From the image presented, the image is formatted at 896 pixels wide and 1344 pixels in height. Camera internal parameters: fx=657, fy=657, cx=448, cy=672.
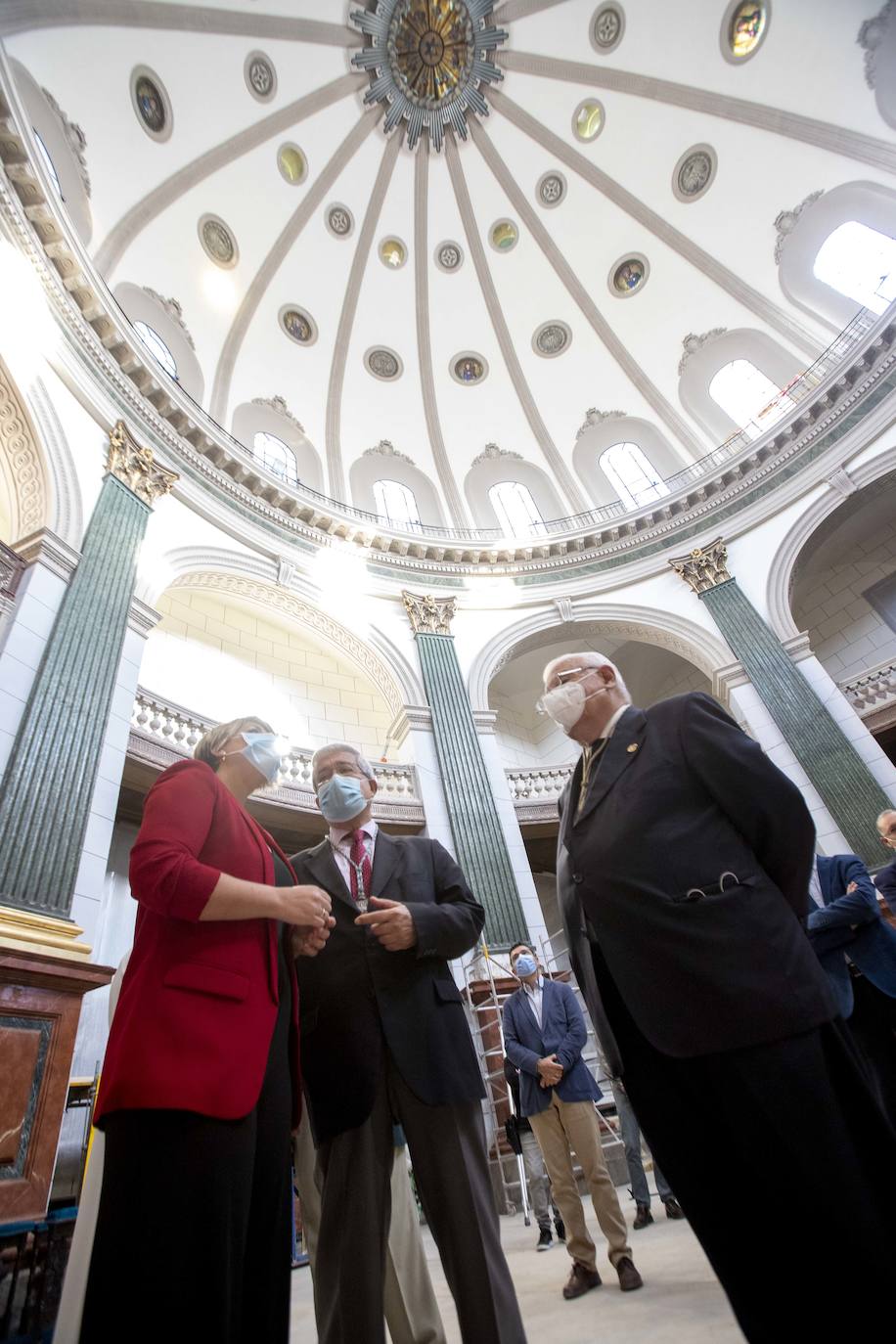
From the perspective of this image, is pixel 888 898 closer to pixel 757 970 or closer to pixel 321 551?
pixel 757 970

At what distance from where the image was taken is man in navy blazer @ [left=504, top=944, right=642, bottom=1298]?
2723mm

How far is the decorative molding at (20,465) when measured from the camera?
771cm

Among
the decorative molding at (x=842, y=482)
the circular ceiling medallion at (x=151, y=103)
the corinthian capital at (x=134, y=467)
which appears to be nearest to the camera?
the corinthian capital at (x=134, y=467)

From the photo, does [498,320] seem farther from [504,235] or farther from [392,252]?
[392,252]

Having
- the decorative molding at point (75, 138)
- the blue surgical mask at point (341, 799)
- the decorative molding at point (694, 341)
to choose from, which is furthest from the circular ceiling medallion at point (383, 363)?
the blue surgical mask at point (341, 799)

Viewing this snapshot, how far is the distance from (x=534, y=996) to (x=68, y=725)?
4.93 metres

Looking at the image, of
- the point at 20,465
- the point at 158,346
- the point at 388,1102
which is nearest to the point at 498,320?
the point at 158,346

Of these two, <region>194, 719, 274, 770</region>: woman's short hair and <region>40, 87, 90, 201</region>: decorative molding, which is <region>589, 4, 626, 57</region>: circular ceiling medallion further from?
<region>194, 719, 274, 770</region>: woman's short hair

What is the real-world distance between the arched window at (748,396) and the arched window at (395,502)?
23.5ft

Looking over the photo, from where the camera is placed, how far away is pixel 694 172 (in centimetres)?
1462

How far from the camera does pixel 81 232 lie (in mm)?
10094

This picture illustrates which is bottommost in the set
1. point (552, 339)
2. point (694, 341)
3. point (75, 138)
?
point (75, 138)

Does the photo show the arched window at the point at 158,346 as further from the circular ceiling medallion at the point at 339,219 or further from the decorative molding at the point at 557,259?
the decorative molding at the point at 557,259

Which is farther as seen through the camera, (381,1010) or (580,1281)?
(580,1281)
